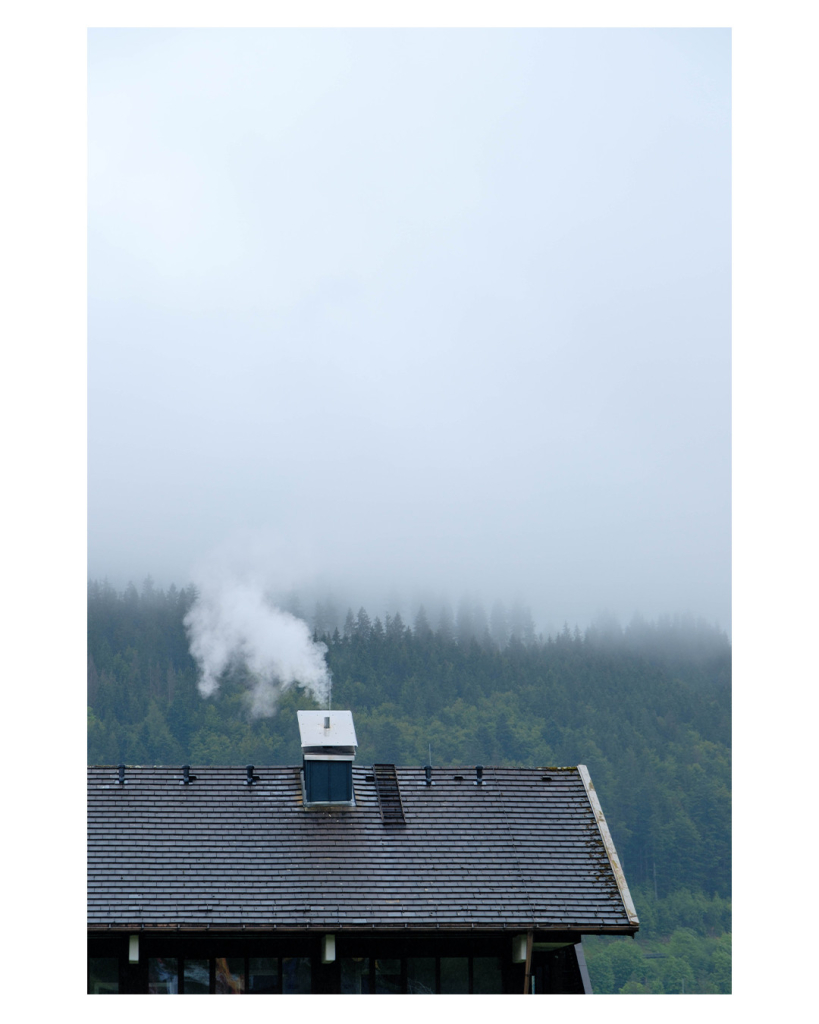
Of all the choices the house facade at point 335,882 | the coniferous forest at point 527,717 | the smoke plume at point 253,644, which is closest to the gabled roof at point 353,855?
the house facade at point 335,882

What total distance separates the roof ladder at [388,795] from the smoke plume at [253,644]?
24900 millimetres

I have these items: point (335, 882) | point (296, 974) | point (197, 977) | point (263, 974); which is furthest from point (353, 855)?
point (197, 977)

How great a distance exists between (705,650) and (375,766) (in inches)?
2779

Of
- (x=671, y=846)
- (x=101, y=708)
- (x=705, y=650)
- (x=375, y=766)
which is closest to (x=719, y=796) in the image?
(x=671, y=846)

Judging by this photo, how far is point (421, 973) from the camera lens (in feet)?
33.8

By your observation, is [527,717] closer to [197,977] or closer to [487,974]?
[487,974]

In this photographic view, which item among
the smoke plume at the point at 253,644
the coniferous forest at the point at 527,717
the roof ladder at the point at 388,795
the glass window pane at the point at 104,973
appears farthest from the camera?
the coniferous forest at the point at 527,717

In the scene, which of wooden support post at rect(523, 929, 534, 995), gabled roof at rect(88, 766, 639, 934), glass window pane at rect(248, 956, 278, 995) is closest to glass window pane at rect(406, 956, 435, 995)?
gabled roof at rect(88, 766, 639, 934)

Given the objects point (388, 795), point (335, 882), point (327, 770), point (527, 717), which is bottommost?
point (527, 717)

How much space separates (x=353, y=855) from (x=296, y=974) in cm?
134

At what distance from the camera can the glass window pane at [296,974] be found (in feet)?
33.2

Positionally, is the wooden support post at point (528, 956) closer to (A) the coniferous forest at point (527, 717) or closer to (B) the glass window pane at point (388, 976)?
(B) the glass window pane at point (388, 976)

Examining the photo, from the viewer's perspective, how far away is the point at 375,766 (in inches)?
469

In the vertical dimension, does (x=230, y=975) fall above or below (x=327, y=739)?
below
